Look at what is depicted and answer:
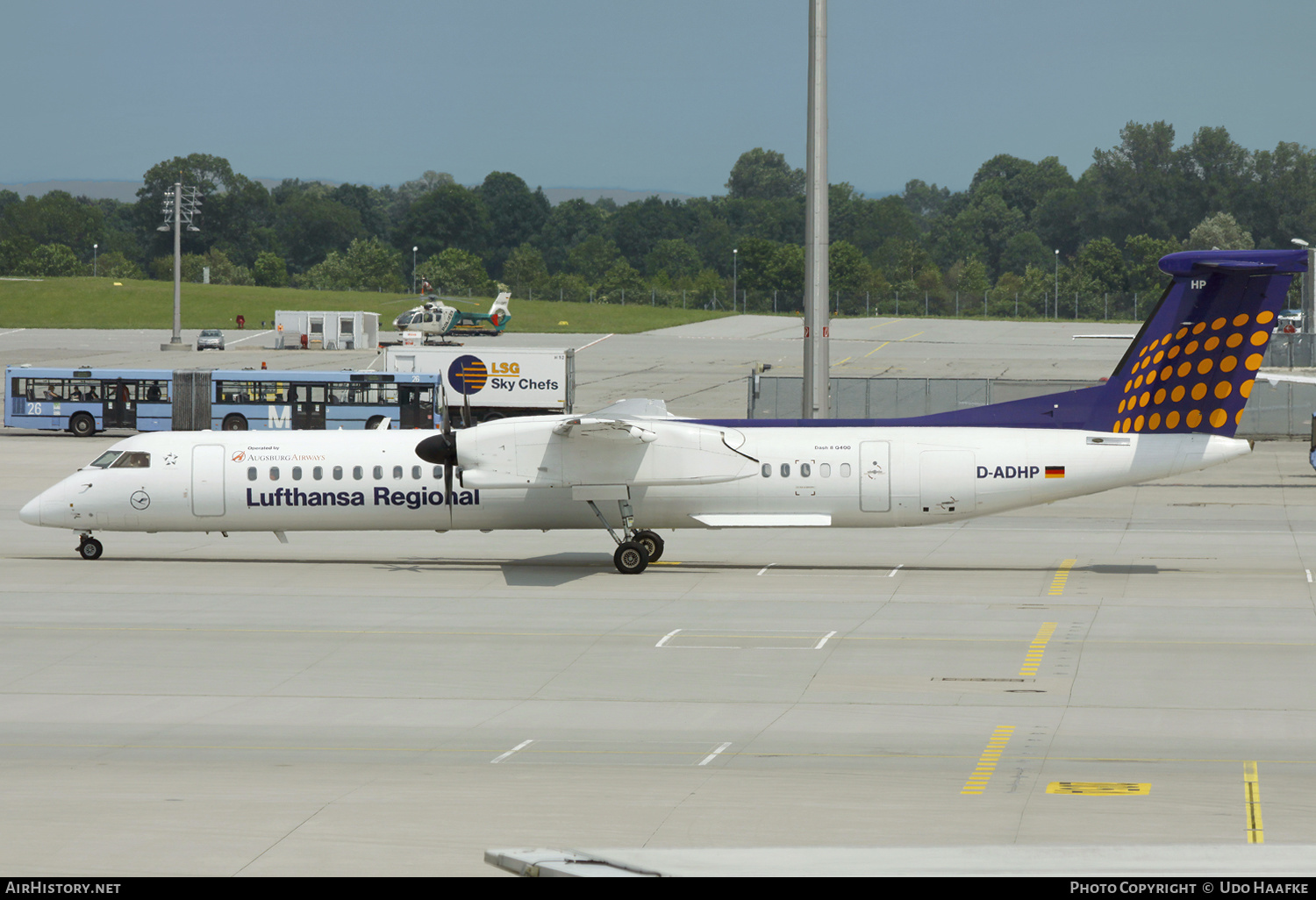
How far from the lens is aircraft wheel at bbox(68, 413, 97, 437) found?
56.9 m

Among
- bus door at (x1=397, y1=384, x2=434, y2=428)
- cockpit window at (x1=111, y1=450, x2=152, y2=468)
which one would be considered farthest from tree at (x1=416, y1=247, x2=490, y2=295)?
cockpit window at (x1=111, y1=450, x2=152, y2=468)

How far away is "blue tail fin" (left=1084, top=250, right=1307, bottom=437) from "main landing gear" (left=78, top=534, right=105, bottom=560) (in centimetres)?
2055

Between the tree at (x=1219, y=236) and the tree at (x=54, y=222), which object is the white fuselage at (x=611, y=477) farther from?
the tree at (x=54, y=222)

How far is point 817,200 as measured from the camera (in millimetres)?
35062

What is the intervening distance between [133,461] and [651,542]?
35.4 ft

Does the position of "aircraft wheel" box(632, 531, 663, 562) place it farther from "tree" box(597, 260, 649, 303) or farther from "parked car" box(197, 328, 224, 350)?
"tree" box(597, 260, 649, 303)

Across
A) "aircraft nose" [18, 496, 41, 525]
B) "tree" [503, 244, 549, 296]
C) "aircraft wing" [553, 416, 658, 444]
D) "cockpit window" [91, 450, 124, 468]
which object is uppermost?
"tree" [503, 244, 549, 296]

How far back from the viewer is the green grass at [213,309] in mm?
115625

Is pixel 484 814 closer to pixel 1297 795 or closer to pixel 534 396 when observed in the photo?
pixel 1297 795

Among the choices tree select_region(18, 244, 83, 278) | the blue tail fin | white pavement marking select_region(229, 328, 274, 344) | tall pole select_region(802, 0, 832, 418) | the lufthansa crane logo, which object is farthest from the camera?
tree select_region(18, 244, 83, 278)

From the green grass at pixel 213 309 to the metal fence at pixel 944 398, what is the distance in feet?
164

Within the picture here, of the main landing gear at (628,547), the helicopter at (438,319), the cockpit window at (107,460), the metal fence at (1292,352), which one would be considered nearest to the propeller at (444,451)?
the main landing gear at (628,547)

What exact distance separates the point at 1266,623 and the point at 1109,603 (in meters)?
2.62

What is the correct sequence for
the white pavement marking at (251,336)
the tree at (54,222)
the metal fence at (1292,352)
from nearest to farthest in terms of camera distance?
the metal fence at (1292,352) < the white pavement marking at (251,336) < the tree at (54,222)
